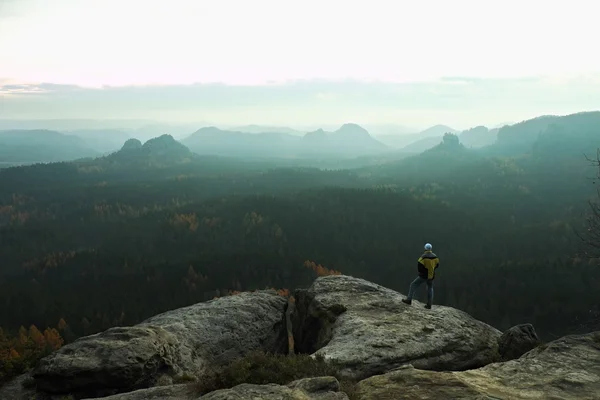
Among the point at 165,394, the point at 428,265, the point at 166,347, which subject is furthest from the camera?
the point at 428,265

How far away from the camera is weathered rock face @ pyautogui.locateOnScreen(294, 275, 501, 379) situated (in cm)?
2086

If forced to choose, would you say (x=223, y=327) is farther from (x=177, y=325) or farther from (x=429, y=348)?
(x=429, y=348)

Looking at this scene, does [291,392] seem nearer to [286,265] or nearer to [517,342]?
[517,342]

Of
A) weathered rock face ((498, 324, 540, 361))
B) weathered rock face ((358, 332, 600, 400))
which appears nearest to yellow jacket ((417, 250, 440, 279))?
weathered rock face ((498, 324, 540, 361))

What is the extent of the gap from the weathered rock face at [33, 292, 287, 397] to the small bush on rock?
6.86 meters

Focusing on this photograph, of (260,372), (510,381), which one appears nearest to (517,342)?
(510,381)

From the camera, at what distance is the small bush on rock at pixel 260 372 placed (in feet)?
49.1

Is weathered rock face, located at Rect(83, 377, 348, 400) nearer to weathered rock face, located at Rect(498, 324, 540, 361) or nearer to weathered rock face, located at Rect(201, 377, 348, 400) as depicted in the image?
weathered rock face, located at Rect(201, 377, 348, 400)

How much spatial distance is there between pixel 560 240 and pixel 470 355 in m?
167

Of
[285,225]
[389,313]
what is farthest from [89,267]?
[389,313]

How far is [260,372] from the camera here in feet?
49.9

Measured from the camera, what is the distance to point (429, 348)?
2238 centimetres

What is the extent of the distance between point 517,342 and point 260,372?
1711cm

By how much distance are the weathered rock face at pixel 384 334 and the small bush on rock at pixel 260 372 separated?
3.53 meters
